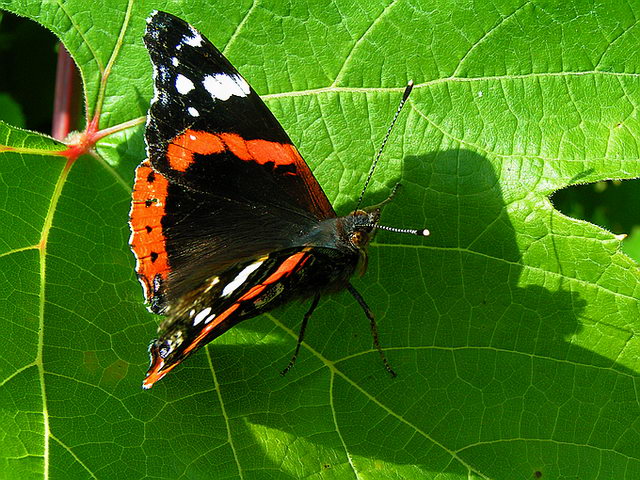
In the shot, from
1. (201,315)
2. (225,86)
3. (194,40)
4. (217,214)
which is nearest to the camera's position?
(201,315)

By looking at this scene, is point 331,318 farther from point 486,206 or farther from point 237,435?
point 486,206

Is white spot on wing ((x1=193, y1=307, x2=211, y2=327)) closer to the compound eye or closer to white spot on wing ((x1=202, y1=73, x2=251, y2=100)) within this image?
the compound eye

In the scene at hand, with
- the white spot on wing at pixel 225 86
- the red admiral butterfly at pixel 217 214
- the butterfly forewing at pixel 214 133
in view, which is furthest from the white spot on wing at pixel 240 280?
the white spot on wing at pixel 225 86

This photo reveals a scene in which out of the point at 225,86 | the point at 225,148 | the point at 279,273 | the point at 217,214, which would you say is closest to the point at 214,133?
the point at 225,148

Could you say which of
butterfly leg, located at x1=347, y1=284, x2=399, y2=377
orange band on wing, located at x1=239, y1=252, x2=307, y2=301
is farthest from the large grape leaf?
orange band on wing, located at x1=239, y1=252, x2=307, y2=301

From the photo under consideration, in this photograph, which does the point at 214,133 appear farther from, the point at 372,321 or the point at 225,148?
the point at 372,321

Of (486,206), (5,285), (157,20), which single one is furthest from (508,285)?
(5,285)
